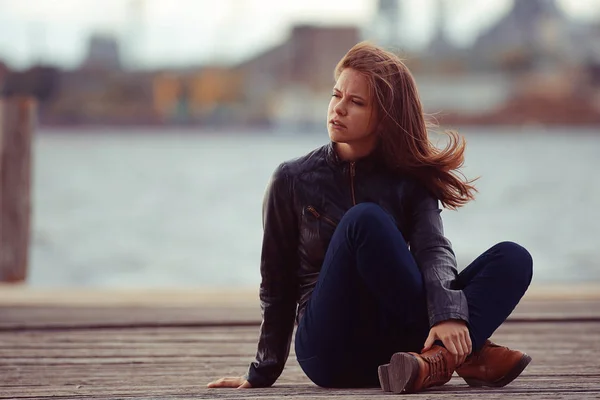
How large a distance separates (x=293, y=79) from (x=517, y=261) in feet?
146

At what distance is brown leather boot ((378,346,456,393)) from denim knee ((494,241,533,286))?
0.25 meters

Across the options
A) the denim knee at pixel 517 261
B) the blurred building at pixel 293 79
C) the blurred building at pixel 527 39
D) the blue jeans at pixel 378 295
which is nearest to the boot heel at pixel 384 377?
the blue jeans at pixel 378 295

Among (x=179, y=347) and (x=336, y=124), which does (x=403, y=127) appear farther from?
(x=179, y=347)

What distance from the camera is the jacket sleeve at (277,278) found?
92.9 inches

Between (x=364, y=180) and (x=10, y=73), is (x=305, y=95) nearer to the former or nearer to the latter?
(x=10, y=73)

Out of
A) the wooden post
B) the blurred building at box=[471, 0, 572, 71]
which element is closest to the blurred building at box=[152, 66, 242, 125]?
the blurred building at box=[471, 0, 572, 71]

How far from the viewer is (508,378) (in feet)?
7.43

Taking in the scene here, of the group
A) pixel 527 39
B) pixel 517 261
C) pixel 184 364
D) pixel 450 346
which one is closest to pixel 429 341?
pixel 450 346

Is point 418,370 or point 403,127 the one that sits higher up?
point 403,127

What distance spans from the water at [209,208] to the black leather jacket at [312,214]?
6.65m

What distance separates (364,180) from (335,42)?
40.7 metres

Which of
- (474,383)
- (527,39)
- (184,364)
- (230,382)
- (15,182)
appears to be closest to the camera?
(474,383)

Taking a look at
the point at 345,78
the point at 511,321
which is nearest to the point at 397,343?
the point at 345,78

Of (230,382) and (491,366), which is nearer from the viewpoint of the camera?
(491,366)
